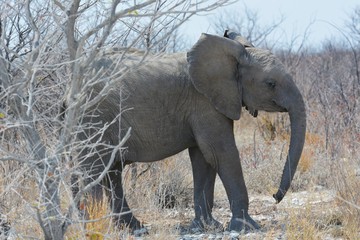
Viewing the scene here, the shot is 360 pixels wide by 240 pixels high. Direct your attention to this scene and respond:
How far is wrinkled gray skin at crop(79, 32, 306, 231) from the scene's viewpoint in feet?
23.0

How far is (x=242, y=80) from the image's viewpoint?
7.17m

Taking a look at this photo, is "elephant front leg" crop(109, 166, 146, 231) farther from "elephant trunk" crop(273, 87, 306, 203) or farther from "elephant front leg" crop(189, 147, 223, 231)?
"elephant trunk" crop(273, 87, 306, 203)

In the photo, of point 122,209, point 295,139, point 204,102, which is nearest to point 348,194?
point 295,139

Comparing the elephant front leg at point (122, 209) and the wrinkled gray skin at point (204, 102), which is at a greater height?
the wrinkled gray skin at point (204, 102)

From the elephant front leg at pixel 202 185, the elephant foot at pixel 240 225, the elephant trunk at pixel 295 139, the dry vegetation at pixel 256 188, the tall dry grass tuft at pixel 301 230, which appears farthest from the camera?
the elephant front leg at pixel 202 185

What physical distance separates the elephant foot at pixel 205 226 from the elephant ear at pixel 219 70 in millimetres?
937

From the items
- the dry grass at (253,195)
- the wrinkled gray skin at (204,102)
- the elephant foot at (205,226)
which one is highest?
the wrinkled gray skin at (204,102)

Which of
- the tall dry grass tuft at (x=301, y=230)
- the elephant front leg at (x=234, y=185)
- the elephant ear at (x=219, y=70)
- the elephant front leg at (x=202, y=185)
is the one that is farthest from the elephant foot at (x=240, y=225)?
the elephant ear at (x=219, y=70)

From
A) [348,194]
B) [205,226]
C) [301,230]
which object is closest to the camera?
[301,230]

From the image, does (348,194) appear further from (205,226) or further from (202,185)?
(202,185)

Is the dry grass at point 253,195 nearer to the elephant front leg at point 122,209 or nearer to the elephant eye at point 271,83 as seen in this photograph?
the elephant front leg at point 122,209

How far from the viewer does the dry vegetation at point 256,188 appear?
555 centimetres

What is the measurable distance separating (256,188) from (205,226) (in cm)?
228

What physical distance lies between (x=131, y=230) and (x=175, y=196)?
148cm
